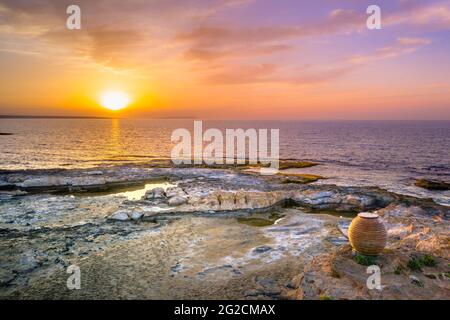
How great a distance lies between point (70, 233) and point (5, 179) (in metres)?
22.6

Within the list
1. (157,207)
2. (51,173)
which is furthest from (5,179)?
(157,207)

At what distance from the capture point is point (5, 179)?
116ft

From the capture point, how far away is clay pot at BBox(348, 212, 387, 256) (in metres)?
12.5

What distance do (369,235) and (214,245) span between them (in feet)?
26.5

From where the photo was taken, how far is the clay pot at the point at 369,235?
1245cm

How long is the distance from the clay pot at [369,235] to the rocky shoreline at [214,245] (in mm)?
591

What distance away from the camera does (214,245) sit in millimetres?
17203
